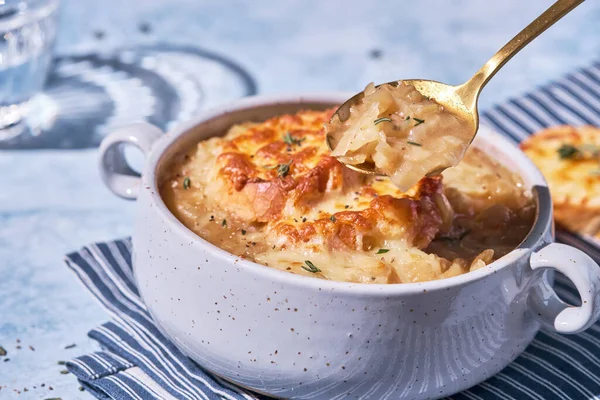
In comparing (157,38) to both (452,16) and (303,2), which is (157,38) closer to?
(303,2)

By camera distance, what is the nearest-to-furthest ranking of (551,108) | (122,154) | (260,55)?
1. (122,154)
2. (551,108)
3. (260,55)

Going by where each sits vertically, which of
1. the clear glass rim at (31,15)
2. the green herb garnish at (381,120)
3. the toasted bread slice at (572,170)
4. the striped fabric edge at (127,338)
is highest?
the clear glass rim at (31,15)

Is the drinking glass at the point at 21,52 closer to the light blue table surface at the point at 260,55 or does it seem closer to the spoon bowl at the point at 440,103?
the light blue table surface at the point at 260,55

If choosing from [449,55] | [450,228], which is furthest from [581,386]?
[449,55]

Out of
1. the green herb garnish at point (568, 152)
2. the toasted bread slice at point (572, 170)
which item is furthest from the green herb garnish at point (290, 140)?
the green herb garnish at point (568, 152)

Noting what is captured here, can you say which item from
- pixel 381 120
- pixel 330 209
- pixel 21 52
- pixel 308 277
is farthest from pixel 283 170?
pixel 21 52

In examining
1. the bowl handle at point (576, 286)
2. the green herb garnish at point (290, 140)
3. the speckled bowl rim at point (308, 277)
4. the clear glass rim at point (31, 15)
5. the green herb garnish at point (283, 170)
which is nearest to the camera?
the speckled bowl rim at point (308, 277)

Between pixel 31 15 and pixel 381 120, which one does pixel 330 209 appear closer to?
pixel 381 120
